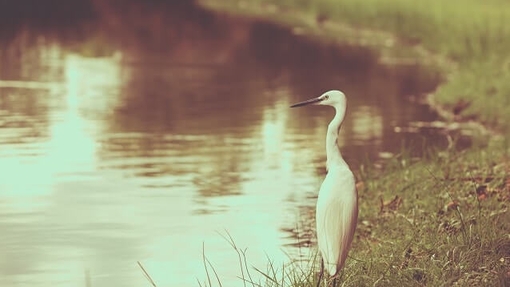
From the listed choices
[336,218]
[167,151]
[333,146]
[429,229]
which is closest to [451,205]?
[429,229]

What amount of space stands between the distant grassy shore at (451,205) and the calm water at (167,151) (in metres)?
0.64

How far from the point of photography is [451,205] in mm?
11414

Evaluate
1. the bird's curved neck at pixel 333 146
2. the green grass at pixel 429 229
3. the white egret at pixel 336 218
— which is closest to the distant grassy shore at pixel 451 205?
the green grass at pixel 429 229

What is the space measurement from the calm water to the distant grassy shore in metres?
0.64

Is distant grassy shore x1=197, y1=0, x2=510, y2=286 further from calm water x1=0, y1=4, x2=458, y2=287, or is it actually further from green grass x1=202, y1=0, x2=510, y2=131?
calm water x1=0, y1=4, x2=458, y2=287

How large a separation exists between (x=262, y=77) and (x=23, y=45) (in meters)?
7.22

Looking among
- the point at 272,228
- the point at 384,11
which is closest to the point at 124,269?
the point at 272,228

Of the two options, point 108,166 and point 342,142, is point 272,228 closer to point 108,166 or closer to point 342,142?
point 108,166

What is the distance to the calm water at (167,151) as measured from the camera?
11.2m

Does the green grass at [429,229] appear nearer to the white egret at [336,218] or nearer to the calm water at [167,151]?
the white egret at [336,218]

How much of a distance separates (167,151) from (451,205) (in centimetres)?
567

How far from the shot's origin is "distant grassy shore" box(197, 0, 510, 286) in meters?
9.20

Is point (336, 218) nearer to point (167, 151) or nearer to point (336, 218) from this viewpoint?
point (336, 218)

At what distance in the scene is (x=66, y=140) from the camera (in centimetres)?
1741
